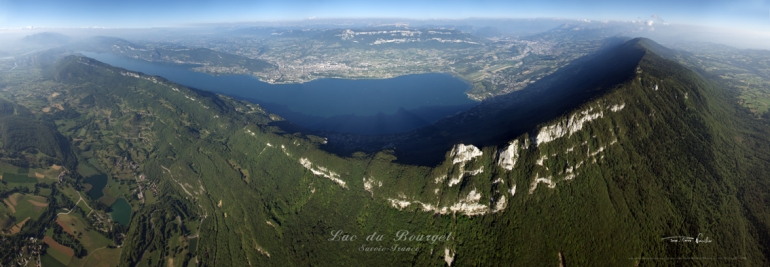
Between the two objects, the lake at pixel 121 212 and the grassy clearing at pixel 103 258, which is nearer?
the grassy clearing at pixel 103 258

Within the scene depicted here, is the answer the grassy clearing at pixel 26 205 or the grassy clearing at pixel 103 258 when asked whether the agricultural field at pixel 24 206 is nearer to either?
the grassy clearing at pixel 26 205

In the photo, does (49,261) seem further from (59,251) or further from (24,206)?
(24,206)

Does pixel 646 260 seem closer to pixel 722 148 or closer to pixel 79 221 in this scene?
pixel 722 148

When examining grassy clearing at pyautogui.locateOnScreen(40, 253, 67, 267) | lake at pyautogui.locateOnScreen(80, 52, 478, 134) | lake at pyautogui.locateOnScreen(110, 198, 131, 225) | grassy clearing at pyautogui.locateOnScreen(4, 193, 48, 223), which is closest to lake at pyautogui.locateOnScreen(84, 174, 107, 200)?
lake at pyautogui.locateOnScreen(110, 198, 131, 225)

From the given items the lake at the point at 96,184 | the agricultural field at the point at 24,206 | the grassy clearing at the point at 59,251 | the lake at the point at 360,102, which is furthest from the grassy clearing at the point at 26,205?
the lake at the point at 360,102

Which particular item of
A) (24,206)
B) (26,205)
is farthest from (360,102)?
(24,206)

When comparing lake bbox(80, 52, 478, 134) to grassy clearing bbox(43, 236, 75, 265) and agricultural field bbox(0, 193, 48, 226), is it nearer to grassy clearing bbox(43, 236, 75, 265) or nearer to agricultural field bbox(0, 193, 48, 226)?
grassy clearing bbox(43, 236, 75, 265)
